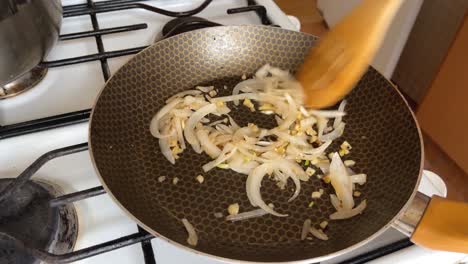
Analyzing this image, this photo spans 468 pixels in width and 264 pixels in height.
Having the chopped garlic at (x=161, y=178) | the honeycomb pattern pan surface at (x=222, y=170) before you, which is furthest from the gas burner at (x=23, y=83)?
the chopped garlic at (x=161, y=178)

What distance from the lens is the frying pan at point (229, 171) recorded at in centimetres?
49

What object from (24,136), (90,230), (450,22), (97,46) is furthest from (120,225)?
(450,22)

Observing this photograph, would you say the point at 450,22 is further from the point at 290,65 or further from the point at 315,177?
the point at 315,177

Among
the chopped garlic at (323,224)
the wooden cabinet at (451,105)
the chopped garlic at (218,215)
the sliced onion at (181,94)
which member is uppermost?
the sliced onion at (181,94)

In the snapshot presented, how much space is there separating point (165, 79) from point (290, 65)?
0.20 metres

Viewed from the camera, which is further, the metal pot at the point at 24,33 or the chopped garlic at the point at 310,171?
the chopped garlic at the point at 310,171

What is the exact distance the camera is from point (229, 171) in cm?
58

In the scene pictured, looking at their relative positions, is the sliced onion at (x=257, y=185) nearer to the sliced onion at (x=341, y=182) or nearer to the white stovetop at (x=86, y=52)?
the sliced onion at (x=341, y=182)

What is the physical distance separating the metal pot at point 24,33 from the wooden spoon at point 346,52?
1.20 feet

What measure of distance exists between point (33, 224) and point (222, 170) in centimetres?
23

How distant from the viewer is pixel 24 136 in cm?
56

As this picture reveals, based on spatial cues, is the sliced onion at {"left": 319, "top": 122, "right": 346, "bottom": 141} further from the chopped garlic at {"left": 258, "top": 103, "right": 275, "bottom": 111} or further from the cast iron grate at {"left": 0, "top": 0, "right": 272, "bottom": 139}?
the cast iron grate at {"left": 0, "top": 0, "right": 272, "bottom": 139}

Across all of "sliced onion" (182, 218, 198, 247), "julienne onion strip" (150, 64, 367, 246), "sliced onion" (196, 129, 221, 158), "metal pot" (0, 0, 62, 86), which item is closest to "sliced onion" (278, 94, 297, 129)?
"julienne onion strip" (150, 64, 367, 246)

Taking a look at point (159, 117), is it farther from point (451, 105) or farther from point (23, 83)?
point (451, 105)
